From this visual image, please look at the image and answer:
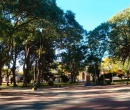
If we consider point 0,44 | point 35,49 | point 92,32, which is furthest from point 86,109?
point 35,49

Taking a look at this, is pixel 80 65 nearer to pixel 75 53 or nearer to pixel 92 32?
pixel 75 53

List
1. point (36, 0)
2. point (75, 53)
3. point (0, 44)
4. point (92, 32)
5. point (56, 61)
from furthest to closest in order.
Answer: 1. point (56, 61)
2. point (75, 53)
3. point (92, 32)
4. point (0, 44)
5. point (36, 0)

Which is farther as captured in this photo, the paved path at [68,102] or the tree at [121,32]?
the tree at [121,32]

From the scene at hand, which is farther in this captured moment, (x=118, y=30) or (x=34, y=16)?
(x=118, y=30)

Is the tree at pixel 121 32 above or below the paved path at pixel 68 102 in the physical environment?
above

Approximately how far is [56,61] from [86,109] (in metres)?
51.4

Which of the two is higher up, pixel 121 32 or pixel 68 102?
pixel 121 32

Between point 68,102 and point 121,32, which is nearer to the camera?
point 68,102

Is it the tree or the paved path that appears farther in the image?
the tree

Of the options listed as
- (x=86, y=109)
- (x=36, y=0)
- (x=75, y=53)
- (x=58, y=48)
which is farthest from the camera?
(x=75, y=53)

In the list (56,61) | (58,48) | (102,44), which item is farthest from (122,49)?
(56,61)

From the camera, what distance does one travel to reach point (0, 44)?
4209 centimetres

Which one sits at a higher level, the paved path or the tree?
the tree

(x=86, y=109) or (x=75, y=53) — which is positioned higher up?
(x=75, y=53)
